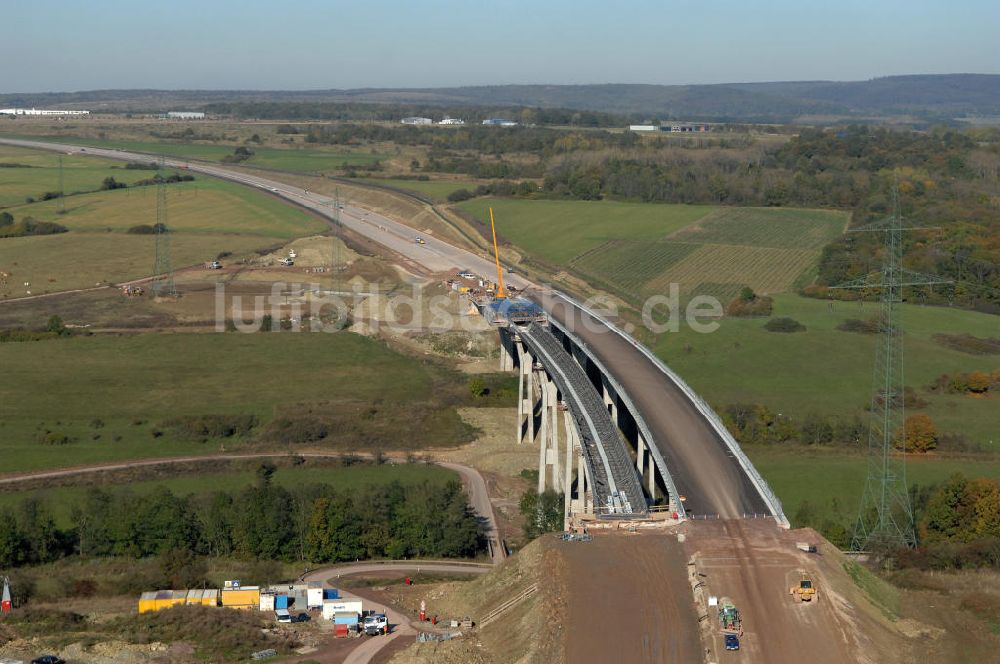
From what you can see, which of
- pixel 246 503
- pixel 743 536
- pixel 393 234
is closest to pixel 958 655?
pixel 743 536

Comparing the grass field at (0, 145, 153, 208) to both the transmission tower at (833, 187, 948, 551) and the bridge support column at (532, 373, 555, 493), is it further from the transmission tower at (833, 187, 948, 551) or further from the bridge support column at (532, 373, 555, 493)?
the transmission tower at (833, 187, 948, 551)

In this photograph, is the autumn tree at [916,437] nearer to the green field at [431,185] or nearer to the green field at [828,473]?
the green field at [828,473]

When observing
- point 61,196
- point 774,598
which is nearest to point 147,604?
point 774,598

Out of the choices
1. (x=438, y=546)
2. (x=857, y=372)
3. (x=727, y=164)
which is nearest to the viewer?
(x=438, y=546)

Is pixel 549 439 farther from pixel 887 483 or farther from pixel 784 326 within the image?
pixel 784 326

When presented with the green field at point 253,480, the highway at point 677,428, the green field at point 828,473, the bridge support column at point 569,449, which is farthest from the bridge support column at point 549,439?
the green field at point 828,473

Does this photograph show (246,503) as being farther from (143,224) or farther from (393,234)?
(143,224)
